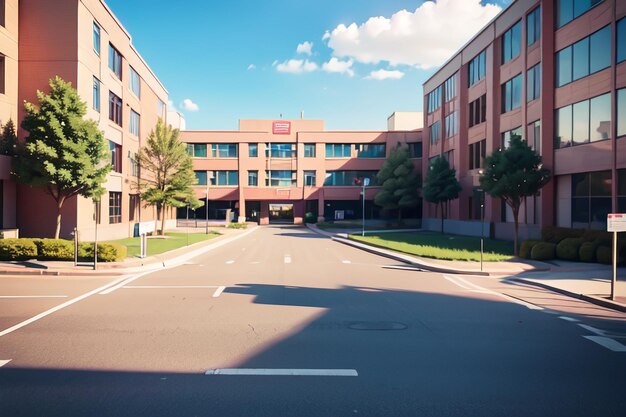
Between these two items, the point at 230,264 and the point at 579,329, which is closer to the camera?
the point at 579,329

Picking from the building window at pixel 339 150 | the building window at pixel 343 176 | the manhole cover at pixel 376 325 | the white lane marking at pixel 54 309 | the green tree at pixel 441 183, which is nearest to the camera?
the white lane marking at pixel 54 309

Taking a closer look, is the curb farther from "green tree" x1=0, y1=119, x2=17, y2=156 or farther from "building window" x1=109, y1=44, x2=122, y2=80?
"building window" x1=109, y1=44, x2=122, y2=80

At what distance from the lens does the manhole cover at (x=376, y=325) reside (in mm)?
8430

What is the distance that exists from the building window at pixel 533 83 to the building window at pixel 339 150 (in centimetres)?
Result: 3373

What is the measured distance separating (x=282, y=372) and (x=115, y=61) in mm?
32147

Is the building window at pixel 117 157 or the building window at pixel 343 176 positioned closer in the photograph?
the building window at pixel 117 157

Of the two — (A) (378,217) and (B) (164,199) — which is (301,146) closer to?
(A) (378,217)

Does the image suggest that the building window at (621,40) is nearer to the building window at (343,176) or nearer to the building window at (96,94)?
the building window at (96,94)

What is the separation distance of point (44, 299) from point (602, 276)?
17035 mm

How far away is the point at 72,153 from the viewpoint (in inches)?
805

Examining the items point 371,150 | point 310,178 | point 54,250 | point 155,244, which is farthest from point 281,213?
point 54,250

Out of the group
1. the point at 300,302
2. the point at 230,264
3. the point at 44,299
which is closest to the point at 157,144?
the point at 230,264

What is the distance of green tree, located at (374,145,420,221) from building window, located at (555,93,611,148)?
24703 millimetres

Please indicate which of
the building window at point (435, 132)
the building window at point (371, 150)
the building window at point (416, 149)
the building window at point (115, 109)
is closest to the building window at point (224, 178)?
the building window at point (371, 150)
